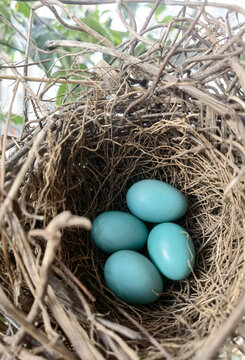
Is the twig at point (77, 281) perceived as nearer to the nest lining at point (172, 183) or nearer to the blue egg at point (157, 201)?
the nest lining at point (172, 183)

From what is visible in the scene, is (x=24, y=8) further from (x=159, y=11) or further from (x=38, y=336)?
(x=38, y=336)

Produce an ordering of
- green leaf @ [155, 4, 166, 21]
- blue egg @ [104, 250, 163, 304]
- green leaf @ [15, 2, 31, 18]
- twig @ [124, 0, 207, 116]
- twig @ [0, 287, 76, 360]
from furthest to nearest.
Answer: green leaf @ [155, 4, 166, 21], green leaf @ [15, 2, 31, 18], blue egg @ [104, 250, 163, 304], twig @ [124, 0, 207, 116], twig @ [0, 287, 76, 360]

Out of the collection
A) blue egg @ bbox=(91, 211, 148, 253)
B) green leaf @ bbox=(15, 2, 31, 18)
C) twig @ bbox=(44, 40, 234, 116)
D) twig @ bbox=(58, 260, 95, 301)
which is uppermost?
green leaf @ bbox=(15, 2, 31, 18)

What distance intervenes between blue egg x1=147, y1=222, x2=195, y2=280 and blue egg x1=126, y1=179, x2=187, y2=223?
0.03 meters

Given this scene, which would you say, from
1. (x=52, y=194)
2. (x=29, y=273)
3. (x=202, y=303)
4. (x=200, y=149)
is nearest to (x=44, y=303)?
(x=29, y=273)

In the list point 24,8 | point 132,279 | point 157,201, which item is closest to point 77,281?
point 132,279

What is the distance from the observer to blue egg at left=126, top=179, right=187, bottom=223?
2.47 ft

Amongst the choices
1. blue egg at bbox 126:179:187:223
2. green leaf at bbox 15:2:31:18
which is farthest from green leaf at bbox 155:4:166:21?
blue egg at bbox 126:179:187:223

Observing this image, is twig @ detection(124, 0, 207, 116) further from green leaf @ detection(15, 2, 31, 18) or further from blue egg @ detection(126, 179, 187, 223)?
green leaf @ detection(15, 2, 31, 18)

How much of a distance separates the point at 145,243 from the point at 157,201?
12cm

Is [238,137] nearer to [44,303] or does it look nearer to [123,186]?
[123,186]

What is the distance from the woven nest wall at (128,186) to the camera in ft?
1.56

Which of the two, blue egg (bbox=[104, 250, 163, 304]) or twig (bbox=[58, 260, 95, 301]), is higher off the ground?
twig (bbox=[58, 260, 95, 301])

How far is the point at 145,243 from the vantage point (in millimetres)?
805
